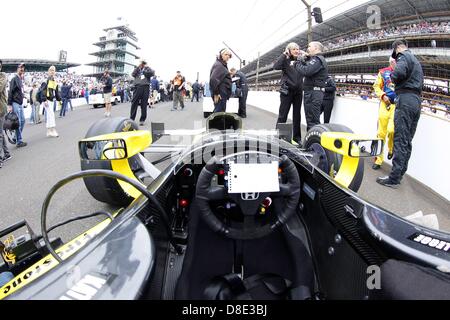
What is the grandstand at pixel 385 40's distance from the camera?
22.7 meters

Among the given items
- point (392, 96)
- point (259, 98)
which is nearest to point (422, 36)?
point (259, 98)

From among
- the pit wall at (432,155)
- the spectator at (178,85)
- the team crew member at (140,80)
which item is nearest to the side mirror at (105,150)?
the pit wall at (432,155)

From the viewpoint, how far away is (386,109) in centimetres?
496

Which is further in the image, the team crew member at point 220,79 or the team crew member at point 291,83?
the team crew member at point 220,79

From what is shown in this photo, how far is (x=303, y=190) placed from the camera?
5.88 feet

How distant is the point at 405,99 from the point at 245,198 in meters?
3.56

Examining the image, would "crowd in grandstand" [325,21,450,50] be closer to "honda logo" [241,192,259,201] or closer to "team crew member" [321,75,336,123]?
"team crew member" [321,75,336,123]

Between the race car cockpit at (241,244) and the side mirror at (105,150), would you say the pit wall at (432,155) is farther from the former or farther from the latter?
the side mirror at (105,150)

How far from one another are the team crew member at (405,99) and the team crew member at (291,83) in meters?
2.01

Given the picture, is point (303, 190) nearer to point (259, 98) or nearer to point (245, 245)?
point (245, 245)

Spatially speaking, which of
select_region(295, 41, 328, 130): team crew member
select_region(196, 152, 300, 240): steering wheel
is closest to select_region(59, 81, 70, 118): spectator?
select_region(295, 41, 328, 130): team crew member

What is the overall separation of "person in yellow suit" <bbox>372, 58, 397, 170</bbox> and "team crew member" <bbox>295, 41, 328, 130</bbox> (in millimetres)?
952

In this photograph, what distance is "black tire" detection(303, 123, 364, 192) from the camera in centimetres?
303

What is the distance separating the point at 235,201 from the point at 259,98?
59.1 feet
